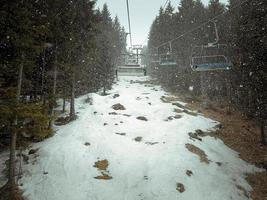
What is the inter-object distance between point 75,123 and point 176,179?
399 inches

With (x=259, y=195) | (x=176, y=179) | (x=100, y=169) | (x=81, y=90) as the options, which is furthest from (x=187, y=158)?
(x=81, y=90)

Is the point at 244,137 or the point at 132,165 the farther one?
the point at 244,137

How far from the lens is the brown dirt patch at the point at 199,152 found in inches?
643

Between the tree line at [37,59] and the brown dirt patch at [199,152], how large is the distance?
355 inches

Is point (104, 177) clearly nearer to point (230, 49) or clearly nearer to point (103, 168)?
point (103, 168)

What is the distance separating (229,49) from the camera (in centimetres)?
3042

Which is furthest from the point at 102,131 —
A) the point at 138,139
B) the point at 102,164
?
the point at 102,164

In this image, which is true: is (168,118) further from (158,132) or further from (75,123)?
(75,123)

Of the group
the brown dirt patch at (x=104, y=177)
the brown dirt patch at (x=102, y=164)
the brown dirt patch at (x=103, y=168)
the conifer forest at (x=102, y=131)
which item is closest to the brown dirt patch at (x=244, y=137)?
the conifer forest at (x=102, y=131)

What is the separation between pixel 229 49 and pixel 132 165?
21.2 m

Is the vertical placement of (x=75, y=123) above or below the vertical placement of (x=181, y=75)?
below

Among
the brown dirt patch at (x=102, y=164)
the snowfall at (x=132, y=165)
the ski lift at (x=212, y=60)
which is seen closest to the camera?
the snowfall at (x=132, y=165)

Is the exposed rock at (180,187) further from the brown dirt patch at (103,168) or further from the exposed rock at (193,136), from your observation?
the exposed rock at (193,136)

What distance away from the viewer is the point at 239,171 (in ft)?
52.5
